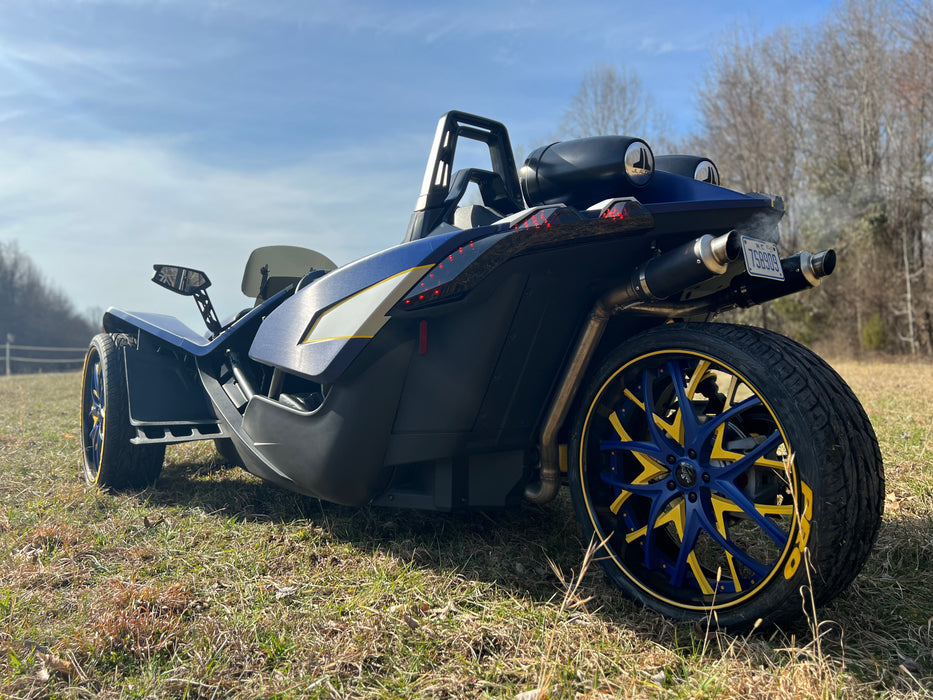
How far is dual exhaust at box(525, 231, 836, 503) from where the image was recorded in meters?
1.79

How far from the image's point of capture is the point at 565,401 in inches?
83.4

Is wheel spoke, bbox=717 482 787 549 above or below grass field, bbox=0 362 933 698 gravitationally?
above

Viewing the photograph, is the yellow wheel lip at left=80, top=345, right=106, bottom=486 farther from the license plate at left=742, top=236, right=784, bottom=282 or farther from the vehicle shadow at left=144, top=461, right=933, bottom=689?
the license plate at left=742, top=236, right=784, bottom=282

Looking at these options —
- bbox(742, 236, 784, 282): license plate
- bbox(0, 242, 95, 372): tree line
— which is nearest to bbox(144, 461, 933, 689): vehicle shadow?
bbox(742, 236, 784, 282): license plate

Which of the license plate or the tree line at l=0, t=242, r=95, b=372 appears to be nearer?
the license plate

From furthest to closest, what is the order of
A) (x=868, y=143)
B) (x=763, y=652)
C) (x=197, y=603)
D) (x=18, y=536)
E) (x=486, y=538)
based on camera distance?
(x=868, y=143)
(x=18, y=536)
(x=486, y=538)
(x=197, y=603)
(x=763, y=652)

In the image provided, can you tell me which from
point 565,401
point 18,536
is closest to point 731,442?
point 565,401

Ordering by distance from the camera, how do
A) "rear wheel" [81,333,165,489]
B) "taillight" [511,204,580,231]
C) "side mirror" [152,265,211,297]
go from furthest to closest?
1. "side mirror" [152,265,211,297]
2. "rear wheel" [81,333,165,489]
3. "taillight" [511,204,580,231]

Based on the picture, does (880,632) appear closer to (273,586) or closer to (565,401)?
(565,401)

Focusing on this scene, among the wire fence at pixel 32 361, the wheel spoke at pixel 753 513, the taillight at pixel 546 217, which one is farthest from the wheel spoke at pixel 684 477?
the wire fence at pixel 32 361

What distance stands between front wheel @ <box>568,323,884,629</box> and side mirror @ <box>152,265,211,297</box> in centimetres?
265

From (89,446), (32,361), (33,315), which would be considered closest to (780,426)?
(89,446)

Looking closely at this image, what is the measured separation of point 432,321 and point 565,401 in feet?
1.63

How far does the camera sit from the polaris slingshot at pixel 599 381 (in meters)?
1.69
